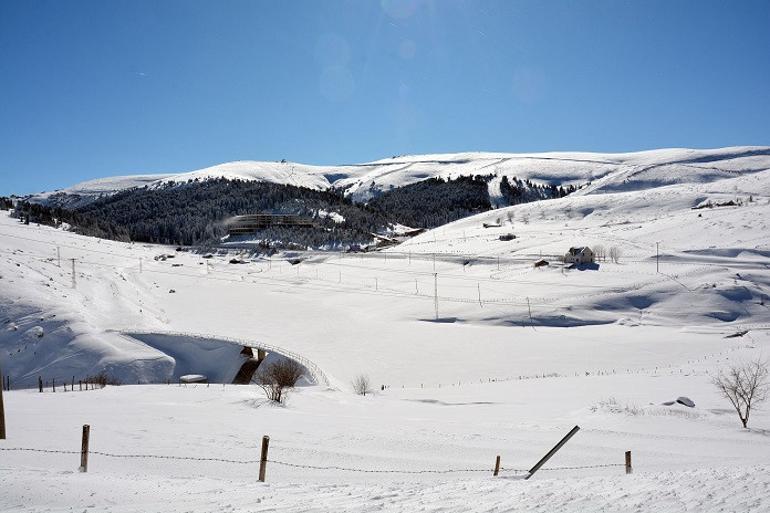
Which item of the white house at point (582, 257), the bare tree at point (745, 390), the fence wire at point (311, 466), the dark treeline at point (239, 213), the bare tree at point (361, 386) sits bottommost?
the bare tree at point (361, 386)

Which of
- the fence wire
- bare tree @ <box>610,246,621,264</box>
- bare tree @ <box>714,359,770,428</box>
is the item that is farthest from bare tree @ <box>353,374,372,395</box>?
bare tree @ <box>610,246,621,264</box>

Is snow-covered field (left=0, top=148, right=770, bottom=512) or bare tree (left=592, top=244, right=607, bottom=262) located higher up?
bare tree (left=592, top=244, right=607, bottom=262)

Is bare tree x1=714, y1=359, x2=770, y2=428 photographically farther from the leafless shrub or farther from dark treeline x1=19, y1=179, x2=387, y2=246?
dark treeline x1=19, y1=179, x2=387, y2=246

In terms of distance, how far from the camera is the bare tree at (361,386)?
3014 cm

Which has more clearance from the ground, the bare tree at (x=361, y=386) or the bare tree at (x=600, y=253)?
the bare tree at (x=600, y=253)

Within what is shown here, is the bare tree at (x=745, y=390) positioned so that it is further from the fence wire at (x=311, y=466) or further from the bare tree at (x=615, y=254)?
the bare tree at (x=615, y=254)

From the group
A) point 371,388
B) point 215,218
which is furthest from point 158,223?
point 371,388

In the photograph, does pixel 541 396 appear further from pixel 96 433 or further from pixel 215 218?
pixel 215 218

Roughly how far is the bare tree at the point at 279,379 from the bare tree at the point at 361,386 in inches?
149

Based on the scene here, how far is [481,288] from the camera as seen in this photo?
65875 mm

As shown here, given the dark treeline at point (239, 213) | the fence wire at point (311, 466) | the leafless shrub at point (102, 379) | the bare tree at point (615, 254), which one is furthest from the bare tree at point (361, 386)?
the dark treeline at point (239, 213)

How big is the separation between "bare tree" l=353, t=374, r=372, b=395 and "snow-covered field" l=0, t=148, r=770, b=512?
38.5 inches

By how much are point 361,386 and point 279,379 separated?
22.6 feet

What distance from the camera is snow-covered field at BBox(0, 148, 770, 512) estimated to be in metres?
9.10
